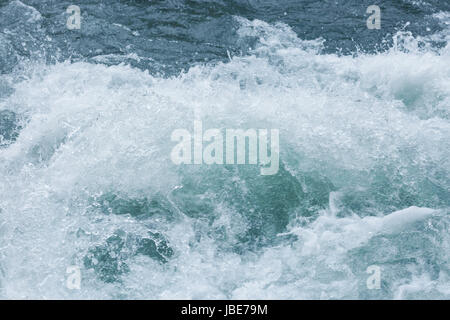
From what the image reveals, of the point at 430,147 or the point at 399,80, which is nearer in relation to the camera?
the point at 430,147

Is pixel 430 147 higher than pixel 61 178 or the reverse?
higher

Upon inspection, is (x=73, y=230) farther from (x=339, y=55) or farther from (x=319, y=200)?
(x=339, y=55)

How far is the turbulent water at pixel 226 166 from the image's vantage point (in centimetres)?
484

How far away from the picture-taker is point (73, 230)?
5117 mm

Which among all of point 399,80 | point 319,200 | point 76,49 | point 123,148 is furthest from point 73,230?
point 399,80

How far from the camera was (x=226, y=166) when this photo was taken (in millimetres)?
5695

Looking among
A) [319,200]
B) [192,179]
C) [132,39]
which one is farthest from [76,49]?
[319,200]

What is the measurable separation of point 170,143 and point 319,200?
160cm

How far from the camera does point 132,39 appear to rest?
771 cm

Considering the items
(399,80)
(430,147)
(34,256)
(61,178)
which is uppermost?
(399,80)

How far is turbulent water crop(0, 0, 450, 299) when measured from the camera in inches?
191

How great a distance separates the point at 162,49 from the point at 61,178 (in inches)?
108
